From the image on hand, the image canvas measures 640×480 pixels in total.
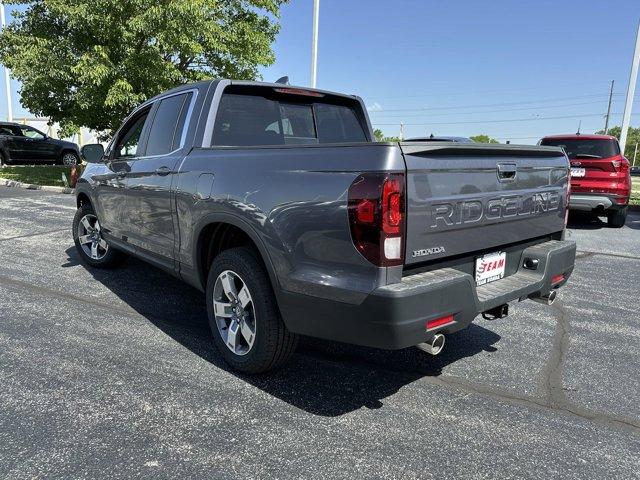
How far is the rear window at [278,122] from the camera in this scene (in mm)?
3621

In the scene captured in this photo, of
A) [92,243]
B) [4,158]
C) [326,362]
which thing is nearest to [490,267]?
[326,362]

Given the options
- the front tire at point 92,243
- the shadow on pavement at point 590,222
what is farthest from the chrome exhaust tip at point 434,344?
the shadow on pavement at point 590,222

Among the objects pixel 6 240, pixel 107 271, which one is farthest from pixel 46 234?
pixel 107 271

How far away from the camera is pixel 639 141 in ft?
370

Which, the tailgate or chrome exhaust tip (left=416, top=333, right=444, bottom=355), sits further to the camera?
chrome exhaust tip (left=416, top=333, right=444, bottom=355)

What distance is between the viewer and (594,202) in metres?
9.30

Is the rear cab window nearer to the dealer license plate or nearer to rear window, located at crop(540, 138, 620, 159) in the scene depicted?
the dealer license plate

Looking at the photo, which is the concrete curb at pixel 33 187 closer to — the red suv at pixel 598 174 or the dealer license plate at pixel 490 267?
the red suv at pixel 598 174

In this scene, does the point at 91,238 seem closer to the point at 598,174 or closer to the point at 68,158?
the point at 598,174

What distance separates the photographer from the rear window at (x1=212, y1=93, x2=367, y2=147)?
3621 millimetres

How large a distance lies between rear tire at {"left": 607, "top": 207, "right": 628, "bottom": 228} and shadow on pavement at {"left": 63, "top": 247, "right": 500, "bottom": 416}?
24.2 ft

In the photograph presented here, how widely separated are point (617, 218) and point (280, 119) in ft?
28.7

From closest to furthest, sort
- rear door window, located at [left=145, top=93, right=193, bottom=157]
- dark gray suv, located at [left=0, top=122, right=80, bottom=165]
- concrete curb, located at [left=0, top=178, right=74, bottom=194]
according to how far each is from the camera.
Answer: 1. rear door window, located at [left=145, top=93, right=193, bottom=157]
2. concrete curb, located at [left=0, top=178, right=74, bottom=194]
3. dark gray suv, located at [left=0, top=122, right=80, bottom=165]

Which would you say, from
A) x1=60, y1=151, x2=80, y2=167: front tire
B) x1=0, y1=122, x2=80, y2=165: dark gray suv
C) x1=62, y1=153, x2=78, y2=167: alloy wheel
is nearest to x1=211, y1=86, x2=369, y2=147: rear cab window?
x1=0, y1=122, x2=80, y2=165: dark gray suv
